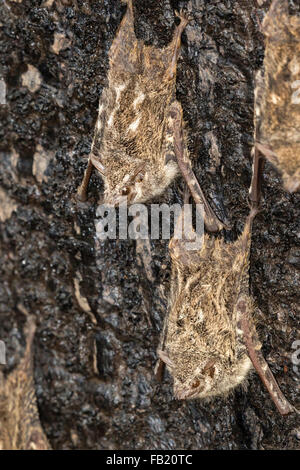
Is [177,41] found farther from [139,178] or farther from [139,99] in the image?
[139,178]

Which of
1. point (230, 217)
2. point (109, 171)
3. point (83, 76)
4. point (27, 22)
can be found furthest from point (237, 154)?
point (27, 22)

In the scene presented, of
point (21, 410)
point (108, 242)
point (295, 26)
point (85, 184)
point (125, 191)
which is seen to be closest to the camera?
point (295, 26)

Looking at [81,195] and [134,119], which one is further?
[81,195]

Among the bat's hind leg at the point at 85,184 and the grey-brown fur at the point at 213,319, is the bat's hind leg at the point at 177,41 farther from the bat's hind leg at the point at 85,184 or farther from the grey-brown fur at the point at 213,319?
the grey-brown fur at the point at 213,319

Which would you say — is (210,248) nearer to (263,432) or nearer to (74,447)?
(263,432)

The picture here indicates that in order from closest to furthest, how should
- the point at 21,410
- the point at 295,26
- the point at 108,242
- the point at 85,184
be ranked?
1. the point at 295,26
2. the point at 85,184
3. the point at 108,242
4. the point at 21,410

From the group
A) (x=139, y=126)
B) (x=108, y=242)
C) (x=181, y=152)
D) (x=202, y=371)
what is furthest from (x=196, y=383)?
(x=139, y=126)

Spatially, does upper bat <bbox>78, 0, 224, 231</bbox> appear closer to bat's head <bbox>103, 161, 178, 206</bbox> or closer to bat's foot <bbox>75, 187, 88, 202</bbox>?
bat's head <bbox>103, 161, 178, 206</bbox>
